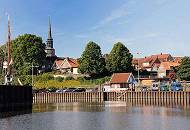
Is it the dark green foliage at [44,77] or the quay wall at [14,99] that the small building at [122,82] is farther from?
the quay wall at [14,99]

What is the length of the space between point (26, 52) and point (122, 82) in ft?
148

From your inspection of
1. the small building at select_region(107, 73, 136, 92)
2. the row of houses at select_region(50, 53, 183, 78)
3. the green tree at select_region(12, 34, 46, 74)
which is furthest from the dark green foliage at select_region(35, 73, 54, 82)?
the small building at select_region(107, 73, 136, 92)

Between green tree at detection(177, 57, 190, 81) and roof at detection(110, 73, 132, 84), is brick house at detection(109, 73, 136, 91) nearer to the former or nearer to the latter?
roof at detection(110, 73, 132, 84)

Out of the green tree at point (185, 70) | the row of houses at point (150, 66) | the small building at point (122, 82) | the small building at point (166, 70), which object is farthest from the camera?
the row of houses at point (150, 66)

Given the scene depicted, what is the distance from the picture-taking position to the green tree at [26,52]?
523 ft

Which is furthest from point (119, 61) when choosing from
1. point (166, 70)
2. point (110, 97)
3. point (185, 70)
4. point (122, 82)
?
point (110, 97)

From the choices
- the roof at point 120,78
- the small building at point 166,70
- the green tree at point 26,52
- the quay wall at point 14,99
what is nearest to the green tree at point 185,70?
the small building at point 166,70

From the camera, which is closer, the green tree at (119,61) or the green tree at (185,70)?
the green tree at (185,70)

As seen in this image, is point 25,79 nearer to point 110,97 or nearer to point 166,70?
point 110,97

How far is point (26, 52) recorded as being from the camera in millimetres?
161625

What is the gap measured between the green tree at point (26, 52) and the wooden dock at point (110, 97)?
35.2 meters

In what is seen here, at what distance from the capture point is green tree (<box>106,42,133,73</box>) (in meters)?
146

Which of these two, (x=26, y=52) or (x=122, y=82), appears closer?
(x=122, y=82)

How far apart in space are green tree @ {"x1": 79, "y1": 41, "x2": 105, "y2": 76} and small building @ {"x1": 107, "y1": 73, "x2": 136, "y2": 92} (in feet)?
43.3
